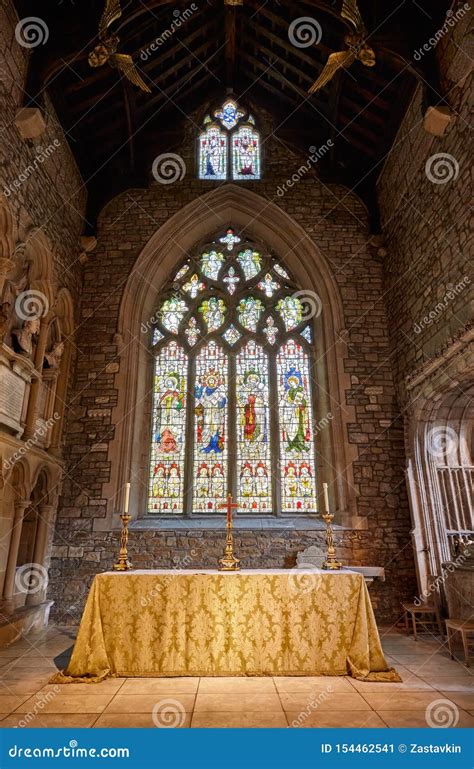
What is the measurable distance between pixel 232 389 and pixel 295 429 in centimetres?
114

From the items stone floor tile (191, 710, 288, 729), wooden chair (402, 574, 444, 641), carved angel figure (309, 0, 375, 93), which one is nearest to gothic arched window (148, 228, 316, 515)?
wooden chair (402, 574, 444, 641)

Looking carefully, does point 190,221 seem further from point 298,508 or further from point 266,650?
point 266,650

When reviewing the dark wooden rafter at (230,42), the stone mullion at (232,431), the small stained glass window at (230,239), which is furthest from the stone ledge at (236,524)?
the dark wooden rafter at (230,42)

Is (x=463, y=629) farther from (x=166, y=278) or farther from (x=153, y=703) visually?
(x=166, y=278)

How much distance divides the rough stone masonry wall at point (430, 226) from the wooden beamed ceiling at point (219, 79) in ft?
1.46

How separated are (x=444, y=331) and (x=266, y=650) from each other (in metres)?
3.86

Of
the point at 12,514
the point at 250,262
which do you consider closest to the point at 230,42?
the point at 250,262

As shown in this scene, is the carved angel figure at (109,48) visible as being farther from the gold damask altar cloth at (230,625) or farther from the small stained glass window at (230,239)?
the gold damask altar cloth at (230,625)

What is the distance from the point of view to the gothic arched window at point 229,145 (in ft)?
26.7

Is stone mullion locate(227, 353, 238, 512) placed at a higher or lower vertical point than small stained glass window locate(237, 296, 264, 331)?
lower

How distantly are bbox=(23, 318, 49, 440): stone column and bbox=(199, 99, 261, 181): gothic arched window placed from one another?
4041mm

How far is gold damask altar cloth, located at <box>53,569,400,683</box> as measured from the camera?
3.61 m

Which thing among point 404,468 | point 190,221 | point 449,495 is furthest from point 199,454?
point 190,221

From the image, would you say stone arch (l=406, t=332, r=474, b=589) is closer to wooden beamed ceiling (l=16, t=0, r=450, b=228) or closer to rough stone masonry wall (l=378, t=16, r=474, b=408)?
rough stone masonry wall (l=378, t=16, r=474, b=408)
